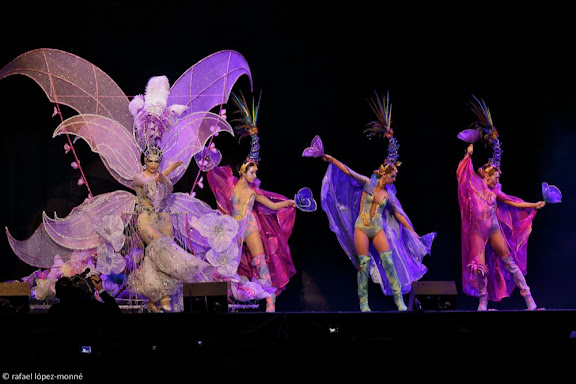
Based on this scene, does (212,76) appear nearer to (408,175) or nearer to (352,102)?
(352,102)

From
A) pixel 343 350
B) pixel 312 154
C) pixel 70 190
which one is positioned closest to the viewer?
pixel 343 350

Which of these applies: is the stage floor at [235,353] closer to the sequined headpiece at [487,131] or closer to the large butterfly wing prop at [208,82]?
the sequined headpiece at [487,131]

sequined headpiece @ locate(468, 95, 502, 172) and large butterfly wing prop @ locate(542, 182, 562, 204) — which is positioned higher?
sequined headpiece @ locate(468, 95, 502, 172)

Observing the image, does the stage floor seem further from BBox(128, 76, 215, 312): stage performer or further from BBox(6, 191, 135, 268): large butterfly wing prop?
BBox(6, 191, 135, 268): large butterfly wing prop

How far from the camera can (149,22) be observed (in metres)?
8.46

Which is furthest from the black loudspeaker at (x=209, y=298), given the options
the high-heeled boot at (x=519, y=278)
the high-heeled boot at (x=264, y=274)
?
the high-heeled boot at (x=519, y=278)

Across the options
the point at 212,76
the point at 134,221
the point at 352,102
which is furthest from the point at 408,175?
the point at 134,221

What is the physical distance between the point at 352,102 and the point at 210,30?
6.65 ft

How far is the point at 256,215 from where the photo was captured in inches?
306

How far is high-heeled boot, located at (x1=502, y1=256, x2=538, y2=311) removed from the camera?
7430 mm

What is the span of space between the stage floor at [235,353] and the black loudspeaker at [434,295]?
0.97 m

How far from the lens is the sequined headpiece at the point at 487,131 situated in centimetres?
786

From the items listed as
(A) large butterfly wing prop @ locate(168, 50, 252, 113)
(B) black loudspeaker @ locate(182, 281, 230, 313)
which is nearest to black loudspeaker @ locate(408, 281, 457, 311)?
(B) black loudspeaker @ locate(182, 281, 230, 313)

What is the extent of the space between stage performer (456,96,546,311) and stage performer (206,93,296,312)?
2013 mm
